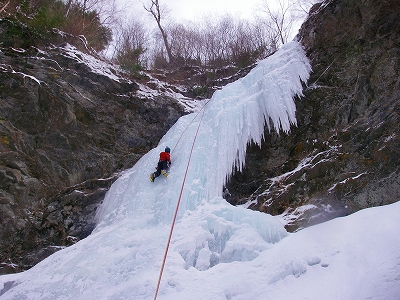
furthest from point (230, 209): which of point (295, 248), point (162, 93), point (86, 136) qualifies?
point (162, 93)

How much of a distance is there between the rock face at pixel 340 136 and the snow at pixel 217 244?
17.4 inches

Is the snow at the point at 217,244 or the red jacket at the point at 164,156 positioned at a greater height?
the red jacket at the point at 164,156

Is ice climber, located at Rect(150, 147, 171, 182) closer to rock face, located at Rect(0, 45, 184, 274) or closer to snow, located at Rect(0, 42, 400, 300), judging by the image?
snow, located at Rect(0, 42, 400, 300)

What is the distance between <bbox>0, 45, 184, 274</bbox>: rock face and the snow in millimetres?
883

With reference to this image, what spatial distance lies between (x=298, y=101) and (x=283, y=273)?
13.9ft

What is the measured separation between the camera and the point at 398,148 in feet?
15.7

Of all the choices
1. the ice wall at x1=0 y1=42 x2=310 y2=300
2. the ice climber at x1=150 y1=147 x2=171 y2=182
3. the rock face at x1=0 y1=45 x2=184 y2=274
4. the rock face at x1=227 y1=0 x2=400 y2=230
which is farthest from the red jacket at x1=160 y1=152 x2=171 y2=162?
the rock face at x1=0 y1=45 x2=184 y2=274

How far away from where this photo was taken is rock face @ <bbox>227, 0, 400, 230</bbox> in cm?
485

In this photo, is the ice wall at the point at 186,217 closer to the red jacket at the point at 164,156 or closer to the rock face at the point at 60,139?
the red jacket at the point at 164,156

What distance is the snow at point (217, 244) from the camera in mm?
2900

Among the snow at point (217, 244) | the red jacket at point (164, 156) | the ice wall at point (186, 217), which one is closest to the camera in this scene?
the snow at point (217, 244)

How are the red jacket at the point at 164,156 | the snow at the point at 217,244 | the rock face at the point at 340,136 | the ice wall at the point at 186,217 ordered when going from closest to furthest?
the snow at the point at 217,244 → the ice wall at the point at 186,217 → the rock face at the point at 340,136 → the red jacket at the point at 164,156

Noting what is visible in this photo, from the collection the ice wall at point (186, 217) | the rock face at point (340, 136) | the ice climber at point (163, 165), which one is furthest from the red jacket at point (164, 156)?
the rock face at point (340, 136)

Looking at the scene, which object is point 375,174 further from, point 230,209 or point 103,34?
point 103,34
